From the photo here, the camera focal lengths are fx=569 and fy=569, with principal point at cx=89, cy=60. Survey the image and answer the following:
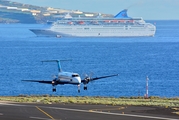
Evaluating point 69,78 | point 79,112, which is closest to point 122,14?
point 69,78

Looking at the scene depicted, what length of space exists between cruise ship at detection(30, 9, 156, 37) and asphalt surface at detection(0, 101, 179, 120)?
150m

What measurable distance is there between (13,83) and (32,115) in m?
40.7

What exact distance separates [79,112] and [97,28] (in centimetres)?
15358

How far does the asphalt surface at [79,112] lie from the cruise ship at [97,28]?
150 metres

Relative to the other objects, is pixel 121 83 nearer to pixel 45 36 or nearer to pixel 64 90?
pixel 64 90

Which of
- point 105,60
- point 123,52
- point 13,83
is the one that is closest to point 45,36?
point 123,52

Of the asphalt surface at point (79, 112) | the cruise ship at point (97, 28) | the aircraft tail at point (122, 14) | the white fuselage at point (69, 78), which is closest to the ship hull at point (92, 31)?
the cruise ship at point (97, 28)

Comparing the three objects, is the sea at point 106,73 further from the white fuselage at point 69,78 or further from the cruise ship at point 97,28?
the cruise ship at point 97,28

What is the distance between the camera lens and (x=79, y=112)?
24047 millimetres

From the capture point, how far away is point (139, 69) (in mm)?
80562

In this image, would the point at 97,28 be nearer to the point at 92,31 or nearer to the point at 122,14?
the point at 92,31

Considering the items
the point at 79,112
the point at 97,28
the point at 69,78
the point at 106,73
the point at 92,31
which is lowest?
the point at 79,112

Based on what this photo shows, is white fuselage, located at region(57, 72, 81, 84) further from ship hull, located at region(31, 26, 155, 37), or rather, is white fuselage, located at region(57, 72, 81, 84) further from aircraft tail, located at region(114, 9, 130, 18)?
aircraft tail, located at region(114, 9, 130, 18)

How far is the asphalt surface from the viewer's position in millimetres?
22331
